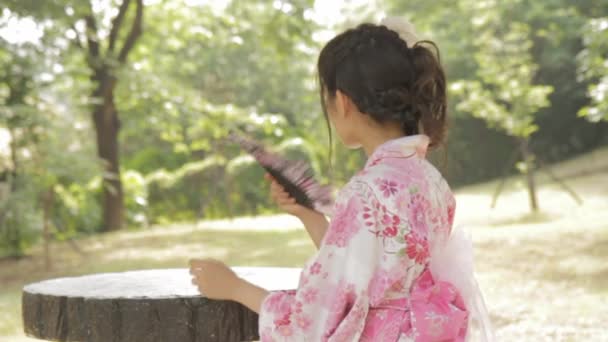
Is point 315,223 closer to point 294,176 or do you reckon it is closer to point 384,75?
point 294,176

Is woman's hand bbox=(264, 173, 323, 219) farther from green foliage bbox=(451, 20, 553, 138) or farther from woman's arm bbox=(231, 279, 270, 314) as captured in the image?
green foliage bbox=(451, 20, 553, 138)

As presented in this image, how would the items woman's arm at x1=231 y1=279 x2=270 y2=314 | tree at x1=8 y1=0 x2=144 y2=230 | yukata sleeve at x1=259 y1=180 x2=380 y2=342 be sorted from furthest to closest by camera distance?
tree at x1=8 y1=0 x2=144 y2=230 → woman's arm at x1=231 y1=279 x2=270 y2=314 → yukata sleeve at x1=259 y1=180 x2=380 y2=342

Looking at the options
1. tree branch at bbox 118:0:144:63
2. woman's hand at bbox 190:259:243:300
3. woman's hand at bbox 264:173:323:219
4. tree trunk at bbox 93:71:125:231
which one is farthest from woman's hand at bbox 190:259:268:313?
tree branch at bbox 118:0:144:63

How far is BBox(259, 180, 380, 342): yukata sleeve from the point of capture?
209 cm

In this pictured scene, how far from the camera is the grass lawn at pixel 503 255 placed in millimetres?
6070

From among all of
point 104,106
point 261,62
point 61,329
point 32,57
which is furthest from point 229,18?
point 61,329

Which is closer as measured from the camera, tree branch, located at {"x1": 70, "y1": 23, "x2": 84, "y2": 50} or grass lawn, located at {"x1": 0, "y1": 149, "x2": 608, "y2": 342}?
grass lawn, located at {"x1": 0, "y1": 149, "x2": 608, "y2": 342}

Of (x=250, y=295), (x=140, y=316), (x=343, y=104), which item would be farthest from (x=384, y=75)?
(x=140, y=316)

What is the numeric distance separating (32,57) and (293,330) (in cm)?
805

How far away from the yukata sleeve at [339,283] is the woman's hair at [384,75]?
8.9 inches

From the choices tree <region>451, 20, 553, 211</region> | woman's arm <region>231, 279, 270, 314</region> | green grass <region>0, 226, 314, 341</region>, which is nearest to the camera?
woman's arm <region>231, 279, 270, 314</region>

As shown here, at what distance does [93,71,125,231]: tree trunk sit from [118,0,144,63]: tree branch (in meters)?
0.55

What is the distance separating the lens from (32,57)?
9.50m

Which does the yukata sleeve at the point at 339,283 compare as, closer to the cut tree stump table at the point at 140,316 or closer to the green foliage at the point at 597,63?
the cut tree stump table at the point at 140,316
